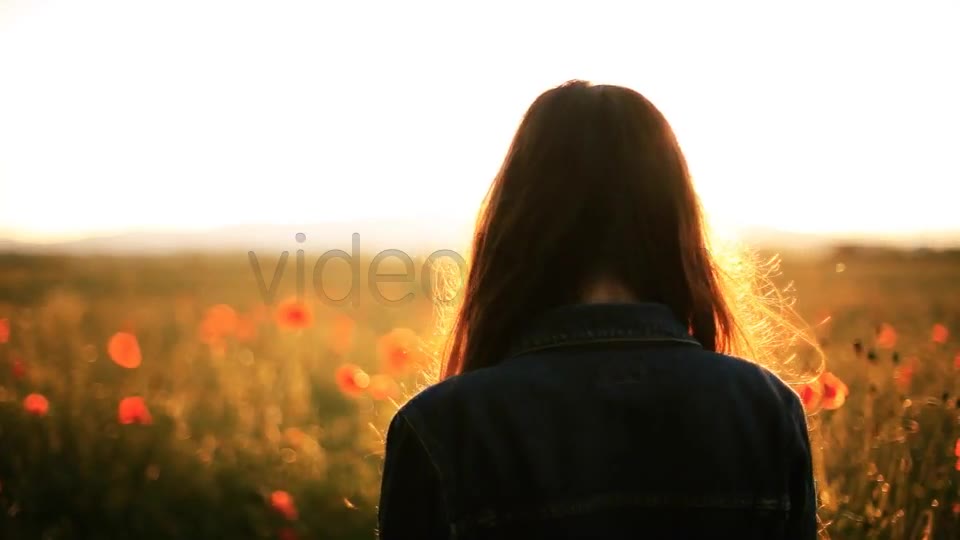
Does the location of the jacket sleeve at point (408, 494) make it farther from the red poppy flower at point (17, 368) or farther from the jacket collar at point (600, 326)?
the red poppy flower at point (17, 368)

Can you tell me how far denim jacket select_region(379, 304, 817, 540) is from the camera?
150cm

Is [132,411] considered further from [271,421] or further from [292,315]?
[292,315]

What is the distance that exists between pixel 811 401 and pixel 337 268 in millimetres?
12574

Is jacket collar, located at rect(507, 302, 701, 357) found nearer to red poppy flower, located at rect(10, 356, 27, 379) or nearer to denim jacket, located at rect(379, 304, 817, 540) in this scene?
denim jacket, located at rect(379, 304, 817, 540)

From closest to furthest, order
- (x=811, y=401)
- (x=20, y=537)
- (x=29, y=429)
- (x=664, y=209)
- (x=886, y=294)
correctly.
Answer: (x=664, y=209), (x=811, y=401), (x=20, y=537), (x=29, y=429), (x=886, y=294)

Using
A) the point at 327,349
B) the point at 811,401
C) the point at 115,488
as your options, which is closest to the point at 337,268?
the point at 327,349

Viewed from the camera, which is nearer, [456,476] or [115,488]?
[456,476]

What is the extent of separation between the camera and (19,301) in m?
6.62

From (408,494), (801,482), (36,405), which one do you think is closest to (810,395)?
(801,482)

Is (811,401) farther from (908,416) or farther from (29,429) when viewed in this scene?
(29,429)

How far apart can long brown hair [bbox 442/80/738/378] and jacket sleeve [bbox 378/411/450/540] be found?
213 mm

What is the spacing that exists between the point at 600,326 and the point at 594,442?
0.68 feet

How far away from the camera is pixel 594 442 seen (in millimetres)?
1490

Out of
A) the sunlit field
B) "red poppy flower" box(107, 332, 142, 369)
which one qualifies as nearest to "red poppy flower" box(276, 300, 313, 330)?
the sunlit field
